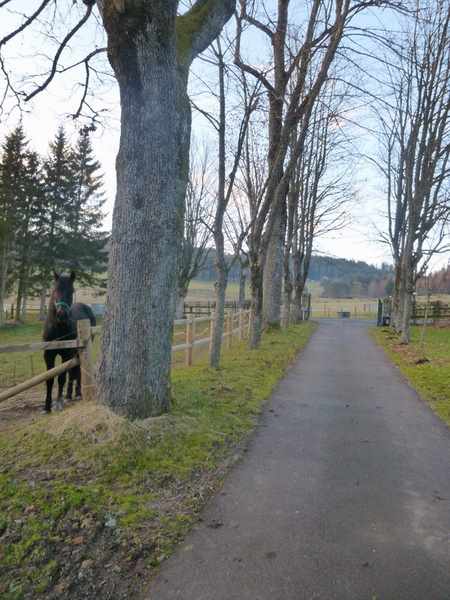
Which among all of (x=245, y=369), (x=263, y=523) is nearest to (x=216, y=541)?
(x=263, y=523)

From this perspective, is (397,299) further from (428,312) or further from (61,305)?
(61,305)

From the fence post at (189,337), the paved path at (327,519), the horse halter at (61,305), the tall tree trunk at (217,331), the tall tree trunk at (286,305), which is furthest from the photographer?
the tall tree trunk at (286,305)

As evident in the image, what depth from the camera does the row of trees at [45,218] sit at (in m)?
30.3

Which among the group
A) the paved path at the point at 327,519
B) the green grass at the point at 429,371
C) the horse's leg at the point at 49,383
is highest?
the horse's leg at the point at 49,383

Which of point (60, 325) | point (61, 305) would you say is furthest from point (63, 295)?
point (60, 325)

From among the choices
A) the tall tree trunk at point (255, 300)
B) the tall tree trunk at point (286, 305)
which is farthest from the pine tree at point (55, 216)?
the tall tree trunk at point (255, 300)

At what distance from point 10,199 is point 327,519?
31.7 m

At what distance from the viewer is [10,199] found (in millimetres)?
29938

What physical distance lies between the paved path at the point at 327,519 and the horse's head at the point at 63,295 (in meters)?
3.23

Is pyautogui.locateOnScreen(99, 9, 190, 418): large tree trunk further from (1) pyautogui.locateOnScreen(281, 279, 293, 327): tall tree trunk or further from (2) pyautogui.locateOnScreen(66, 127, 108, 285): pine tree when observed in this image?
(2) pyautogui.locateOnScreen(66, 127, 108, 285): pine tree

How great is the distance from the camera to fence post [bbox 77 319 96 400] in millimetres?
5559

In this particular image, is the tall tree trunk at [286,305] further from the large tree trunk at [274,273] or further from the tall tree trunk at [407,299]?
the tall tree trunk at [407,299]

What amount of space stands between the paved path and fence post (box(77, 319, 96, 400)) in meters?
2.15

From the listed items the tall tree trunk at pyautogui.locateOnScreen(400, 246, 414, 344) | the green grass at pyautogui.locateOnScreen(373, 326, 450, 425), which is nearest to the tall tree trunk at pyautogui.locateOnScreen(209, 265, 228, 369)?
the green grass at pyautogui.locateOnScreen(373, 326, 450, 425)
